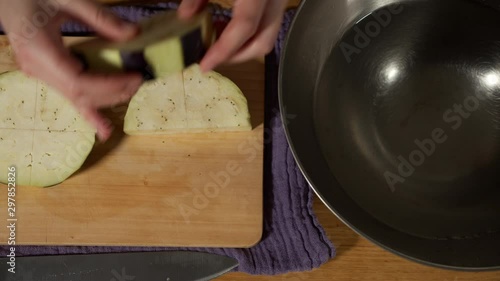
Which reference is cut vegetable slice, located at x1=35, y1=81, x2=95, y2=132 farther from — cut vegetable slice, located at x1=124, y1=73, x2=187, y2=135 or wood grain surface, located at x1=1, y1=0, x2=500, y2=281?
wood grain surface, located at x1=1, y1=0, x2=500, y2=281

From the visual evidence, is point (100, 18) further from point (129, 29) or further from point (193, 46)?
point (193, 46)

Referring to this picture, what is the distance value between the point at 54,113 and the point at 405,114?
0.76 meters

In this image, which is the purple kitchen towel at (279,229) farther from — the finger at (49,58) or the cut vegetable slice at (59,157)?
the finger at (49,58)

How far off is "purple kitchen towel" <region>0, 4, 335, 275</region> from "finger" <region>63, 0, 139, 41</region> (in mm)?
327

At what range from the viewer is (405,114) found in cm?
98

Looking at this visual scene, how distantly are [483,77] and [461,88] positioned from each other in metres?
0.05

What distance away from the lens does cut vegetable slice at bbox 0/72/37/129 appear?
3.51ft

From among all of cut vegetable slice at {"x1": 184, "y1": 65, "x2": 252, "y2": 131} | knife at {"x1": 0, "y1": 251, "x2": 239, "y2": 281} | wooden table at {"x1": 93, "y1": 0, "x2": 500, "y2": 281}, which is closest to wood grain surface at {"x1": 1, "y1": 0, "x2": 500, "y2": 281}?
wooden table at {"x1": 93, "y1": 0, "x2": 500, "y2": 281}

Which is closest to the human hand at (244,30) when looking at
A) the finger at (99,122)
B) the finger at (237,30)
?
the finger at (237,30)

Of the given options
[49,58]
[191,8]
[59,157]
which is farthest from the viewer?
[59,157]

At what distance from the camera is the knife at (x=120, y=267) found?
1.05m

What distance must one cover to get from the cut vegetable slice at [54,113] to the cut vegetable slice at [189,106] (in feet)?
0.37

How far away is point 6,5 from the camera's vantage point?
2.64ft

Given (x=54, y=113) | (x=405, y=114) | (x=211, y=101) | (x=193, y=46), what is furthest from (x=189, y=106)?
(x=405, y=114)
